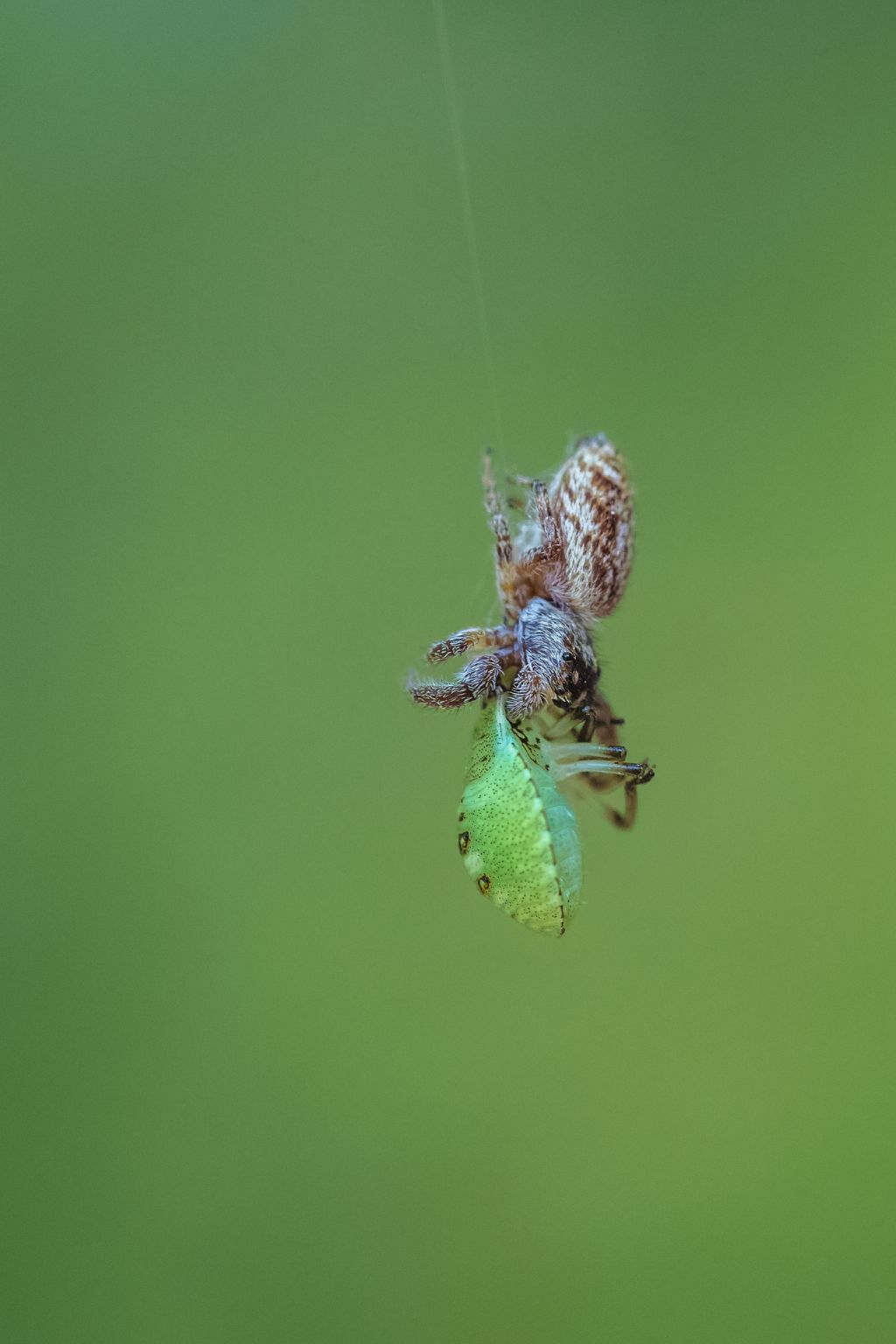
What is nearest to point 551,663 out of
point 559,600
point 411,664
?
point 559,600

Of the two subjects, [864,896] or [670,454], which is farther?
[670,454]

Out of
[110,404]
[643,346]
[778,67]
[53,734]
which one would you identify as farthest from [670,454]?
[53,734]

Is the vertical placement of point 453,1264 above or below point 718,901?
below

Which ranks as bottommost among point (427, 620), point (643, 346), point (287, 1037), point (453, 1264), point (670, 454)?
point (453, 1264)

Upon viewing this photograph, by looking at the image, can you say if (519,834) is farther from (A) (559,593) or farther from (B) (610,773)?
(A) (559,593)

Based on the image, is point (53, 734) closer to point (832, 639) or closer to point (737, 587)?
point (737, 587)

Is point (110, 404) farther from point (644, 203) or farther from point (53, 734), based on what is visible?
point (644, 203)

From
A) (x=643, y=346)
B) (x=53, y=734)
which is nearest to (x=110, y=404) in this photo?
(x=53, y=734)
